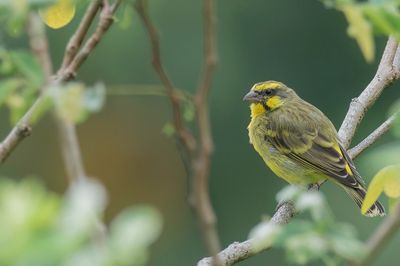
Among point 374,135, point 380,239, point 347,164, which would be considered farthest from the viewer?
point 347,164

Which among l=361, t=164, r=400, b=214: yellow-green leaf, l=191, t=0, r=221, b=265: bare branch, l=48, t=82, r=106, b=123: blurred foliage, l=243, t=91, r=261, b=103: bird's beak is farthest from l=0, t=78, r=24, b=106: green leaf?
l=243, t=91, r=261, b=103: bird's beak

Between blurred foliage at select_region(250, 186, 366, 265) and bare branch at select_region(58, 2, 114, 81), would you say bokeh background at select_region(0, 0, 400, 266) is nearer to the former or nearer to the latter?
bare branch at select_region(58, 2, 114, 81)

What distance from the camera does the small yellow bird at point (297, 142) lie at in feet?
19.2

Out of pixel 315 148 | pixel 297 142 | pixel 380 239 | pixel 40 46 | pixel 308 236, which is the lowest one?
pixel 380 239

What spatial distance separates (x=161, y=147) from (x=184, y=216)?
1.81 meters

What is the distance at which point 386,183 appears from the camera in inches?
97.0

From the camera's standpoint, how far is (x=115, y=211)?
19828 millimetres

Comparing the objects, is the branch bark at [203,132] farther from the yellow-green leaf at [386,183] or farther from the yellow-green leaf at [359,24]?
the yellow-green leaf at [386,183]

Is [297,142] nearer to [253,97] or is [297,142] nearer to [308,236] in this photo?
[253,97]

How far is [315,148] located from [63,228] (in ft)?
15.7

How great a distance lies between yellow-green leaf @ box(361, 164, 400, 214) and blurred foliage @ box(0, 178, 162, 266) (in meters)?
0.92

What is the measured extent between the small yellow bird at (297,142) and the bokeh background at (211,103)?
824cm

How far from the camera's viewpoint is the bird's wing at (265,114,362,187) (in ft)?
19.0

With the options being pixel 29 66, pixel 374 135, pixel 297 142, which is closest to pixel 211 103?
pixel 297 142
